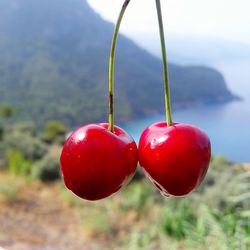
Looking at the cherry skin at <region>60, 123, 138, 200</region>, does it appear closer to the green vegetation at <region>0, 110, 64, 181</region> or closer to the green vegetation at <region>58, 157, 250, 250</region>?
the green vegetation at <region>58, 157, 250, 250</region>

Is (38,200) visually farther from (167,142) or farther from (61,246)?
(167,142)

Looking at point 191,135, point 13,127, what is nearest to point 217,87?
point 13,127

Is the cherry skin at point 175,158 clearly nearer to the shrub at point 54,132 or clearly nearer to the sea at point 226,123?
the sea at point 226,123

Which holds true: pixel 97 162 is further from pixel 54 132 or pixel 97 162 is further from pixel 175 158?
pixel 54 132

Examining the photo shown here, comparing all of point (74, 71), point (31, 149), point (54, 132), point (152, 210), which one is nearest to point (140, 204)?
point (152, 210)

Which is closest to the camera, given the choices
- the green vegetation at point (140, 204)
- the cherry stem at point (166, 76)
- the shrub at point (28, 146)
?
the cherry stem at point (166, 76)

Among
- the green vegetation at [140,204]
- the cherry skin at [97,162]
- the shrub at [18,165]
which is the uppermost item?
the cherry skin at [97,162]

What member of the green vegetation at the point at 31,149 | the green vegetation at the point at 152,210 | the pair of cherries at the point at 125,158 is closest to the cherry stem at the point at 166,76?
the pair of cherries at the point at 125,158
